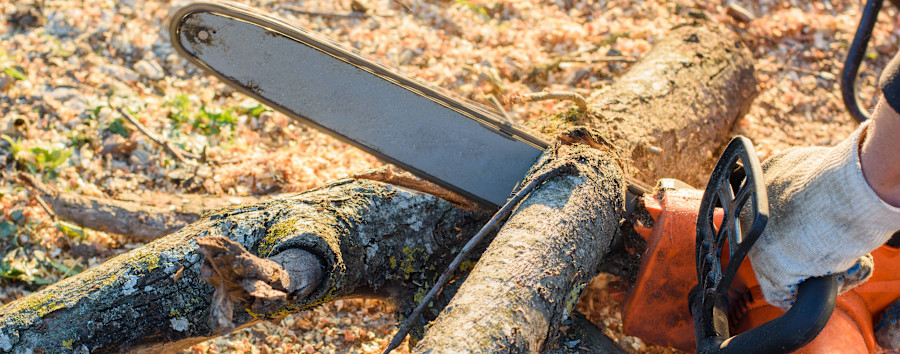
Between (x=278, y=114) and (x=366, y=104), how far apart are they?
1430 millimetres

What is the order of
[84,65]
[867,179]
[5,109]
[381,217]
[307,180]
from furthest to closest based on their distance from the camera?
1. [84,65]
2. [5,109]
3. [307,180]
4. [381,217]
5. [867,179]

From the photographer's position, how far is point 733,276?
1406 mm

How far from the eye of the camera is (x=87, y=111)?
3031 mm

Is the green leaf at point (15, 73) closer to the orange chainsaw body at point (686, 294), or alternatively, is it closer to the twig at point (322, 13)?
the twig at point (322, 13)

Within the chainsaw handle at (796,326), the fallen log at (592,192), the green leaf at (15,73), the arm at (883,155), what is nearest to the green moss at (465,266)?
the fallen log at (592,192)

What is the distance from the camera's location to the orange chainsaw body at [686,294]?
167 cm

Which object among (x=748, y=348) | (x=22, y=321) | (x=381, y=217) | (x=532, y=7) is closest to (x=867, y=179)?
(x=748, y=348)

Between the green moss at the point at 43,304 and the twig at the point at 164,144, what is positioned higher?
the green moss at the point at 43,304

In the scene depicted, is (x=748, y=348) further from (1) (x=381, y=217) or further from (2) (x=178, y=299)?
(2) (x=178, y=299)

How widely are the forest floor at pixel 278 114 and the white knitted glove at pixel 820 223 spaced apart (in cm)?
90

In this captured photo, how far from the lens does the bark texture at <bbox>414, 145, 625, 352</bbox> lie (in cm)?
137

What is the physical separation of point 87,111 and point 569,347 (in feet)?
8.80

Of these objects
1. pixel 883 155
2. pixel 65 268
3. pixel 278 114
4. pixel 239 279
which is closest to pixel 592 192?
pixel 883 155

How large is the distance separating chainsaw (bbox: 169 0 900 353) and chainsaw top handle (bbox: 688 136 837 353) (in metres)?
0.13
